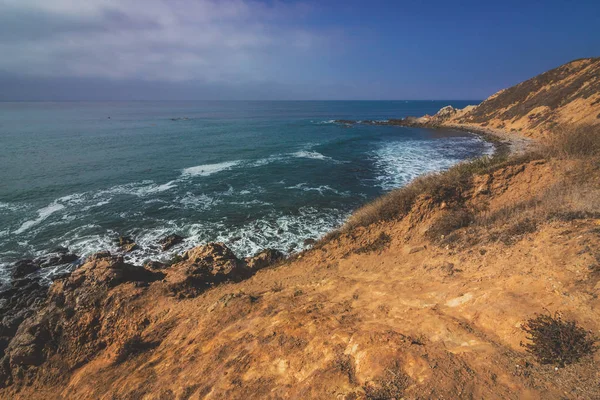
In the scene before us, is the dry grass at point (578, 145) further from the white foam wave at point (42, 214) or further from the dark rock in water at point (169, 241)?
the white foam wave at point (42, 214)

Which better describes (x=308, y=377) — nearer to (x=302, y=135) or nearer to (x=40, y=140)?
(x=302, y=135)

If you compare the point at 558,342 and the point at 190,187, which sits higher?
the point at 558,342

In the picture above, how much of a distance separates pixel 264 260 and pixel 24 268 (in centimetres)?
1300

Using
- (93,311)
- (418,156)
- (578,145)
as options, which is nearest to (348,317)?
(93,311)

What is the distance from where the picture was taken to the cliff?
16.9 ft

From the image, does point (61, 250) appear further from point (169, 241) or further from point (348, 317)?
point (348, 317)

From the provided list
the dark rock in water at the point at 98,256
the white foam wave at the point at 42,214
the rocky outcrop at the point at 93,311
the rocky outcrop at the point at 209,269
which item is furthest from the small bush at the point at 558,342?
the white foam wave at the point at 42,214

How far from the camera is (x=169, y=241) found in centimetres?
1723

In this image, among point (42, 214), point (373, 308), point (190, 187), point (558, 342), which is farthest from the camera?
point (190, 187)

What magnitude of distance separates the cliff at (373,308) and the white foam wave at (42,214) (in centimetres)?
713

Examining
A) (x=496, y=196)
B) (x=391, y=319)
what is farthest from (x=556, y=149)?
(x=391, y=319)

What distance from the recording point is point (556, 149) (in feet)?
45.2

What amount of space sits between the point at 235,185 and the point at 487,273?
22.3 metres

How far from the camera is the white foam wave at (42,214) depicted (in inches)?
749
